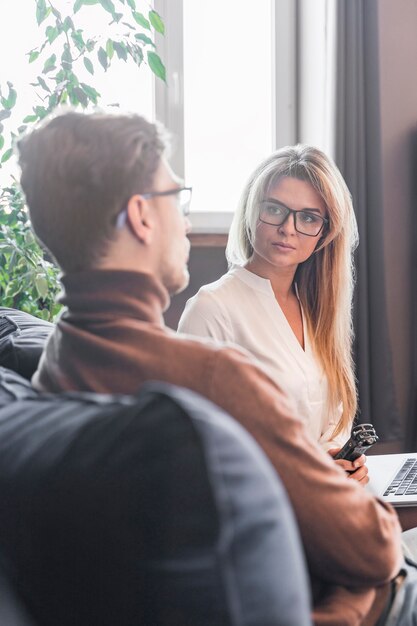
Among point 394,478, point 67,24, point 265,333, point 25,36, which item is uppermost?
point 25,36

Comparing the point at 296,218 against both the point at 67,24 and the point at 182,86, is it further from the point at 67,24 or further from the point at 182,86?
the point at 182,86

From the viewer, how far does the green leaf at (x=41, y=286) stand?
226 centimetres

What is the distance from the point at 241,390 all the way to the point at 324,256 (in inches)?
52.6

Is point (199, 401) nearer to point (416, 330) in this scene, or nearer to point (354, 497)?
point (354, 497)

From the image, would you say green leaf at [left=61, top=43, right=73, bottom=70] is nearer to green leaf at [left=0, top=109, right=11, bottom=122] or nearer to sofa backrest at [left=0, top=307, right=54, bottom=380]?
green leaf at [left=0, top=109, right=11, bottom=122]

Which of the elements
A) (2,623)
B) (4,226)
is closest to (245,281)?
(4,226)

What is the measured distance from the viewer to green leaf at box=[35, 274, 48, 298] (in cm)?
226

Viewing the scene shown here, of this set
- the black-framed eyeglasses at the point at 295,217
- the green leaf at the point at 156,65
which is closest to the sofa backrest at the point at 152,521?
the black-framed eyeglasses at the point at 295,217

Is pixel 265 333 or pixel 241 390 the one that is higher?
pixel 241 390

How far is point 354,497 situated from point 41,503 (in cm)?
42

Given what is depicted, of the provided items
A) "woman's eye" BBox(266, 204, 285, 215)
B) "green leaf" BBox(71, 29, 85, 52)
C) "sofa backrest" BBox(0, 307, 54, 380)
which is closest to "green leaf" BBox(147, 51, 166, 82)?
"green leaf" BBox(71, 29, 85, 52)

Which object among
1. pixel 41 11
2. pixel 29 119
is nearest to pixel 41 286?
pixel 29 119

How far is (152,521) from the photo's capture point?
62 cm

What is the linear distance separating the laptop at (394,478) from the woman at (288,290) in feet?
0.69
